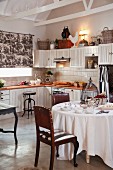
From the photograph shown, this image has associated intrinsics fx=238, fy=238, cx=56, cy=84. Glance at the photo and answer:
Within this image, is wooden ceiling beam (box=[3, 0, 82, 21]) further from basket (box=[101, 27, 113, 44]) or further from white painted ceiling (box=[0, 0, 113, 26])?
basket (box=[101, 27, 113, 44])

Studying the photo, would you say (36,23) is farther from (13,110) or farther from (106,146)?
(106,146)

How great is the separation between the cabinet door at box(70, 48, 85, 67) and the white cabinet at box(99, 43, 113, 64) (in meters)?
0.73

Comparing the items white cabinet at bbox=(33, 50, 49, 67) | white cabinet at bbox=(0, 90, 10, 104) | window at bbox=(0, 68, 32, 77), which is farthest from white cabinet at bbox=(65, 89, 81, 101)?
window at bbox=(0, 68, 32, 77)

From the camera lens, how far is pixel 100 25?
291 inches

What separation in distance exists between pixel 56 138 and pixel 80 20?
5381 mm

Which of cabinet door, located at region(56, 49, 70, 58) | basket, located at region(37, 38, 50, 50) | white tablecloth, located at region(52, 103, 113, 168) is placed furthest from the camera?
basket, located at region(37, 38, 50, 50)

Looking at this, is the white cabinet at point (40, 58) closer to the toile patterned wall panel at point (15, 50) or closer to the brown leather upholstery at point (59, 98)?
the toile patterned wall panel at point (15, 50)

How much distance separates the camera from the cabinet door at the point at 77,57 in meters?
7.37

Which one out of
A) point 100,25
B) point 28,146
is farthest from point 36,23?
point 28,146

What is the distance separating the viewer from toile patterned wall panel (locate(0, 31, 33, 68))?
768 cm

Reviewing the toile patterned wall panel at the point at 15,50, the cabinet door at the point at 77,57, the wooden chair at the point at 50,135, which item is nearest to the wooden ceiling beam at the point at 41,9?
the toile patterned wall panel at the point at 15,50

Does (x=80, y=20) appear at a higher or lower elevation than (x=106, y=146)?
higher

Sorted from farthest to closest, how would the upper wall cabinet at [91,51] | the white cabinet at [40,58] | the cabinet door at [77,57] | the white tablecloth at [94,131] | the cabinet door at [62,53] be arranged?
the white cabinet at [40,58]
the cabinet door at [62,53]
the cabinet door at [77,57]
the upper wall cabinet at [91,51]
the white tablecloth at [94,131]

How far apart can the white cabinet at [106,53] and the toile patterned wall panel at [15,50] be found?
2790 millimetres
